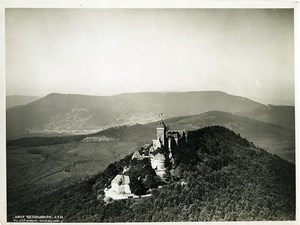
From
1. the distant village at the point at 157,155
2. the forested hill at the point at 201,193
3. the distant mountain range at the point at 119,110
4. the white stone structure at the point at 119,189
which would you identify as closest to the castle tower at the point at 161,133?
the distant village at the point at 157,155

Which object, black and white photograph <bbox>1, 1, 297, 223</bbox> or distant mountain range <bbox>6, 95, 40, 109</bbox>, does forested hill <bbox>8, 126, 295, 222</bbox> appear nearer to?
black and white photograph <bbox>1, 1, 297, 223</bbox>

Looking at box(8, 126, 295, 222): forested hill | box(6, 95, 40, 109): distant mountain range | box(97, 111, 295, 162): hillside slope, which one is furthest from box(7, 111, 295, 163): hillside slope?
box(6, 95, 40, 109): distant mountain range

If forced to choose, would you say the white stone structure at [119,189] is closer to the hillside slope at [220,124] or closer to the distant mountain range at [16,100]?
the hillside slope at [220,124]

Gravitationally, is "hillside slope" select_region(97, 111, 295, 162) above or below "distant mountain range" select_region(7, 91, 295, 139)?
below

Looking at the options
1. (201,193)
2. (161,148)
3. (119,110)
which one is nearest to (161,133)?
(161,148)

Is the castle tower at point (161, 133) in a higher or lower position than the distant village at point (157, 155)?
higher
